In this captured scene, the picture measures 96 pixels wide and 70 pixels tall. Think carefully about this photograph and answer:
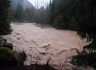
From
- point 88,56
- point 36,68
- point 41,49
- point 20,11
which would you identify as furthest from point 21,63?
point 20,11

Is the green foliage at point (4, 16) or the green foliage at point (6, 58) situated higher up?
the green foliage at point (4, 16)

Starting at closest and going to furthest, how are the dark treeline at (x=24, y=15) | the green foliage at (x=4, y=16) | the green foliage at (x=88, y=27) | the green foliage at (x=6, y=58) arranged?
the green foliage at (x=88, y=27) < the green foliage at (x=6, y=58) < the green foliage at (x=4, y=16) < the dark treeline at (x=24, y=15)

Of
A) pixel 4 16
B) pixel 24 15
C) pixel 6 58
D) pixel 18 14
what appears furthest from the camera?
pixel 24 15

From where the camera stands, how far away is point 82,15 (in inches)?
225

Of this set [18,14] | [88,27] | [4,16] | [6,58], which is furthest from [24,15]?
[88,27]

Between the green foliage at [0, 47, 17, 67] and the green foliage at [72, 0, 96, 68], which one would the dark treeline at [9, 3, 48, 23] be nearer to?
the green foliage at [0, 47, 17, 67]

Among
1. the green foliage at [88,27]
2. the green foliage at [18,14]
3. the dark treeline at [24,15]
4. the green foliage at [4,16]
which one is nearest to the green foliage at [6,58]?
the green foliage at [88,27]

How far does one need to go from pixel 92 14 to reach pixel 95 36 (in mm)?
658

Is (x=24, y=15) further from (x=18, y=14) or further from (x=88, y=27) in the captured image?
(x=88, y=27)

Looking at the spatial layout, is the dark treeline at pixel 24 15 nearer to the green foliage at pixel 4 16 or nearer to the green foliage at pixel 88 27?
the green foliage at pixel 4 16

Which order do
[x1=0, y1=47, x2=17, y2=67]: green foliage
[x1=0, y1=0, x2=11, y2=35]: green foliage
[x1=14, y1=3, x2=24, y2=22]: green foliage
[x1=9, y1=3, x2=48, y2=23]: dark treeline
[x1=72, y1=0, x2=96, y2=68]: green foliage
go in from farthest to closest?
1. [x1=14, y1=3, x2=24, y2=22]: green foliage
2. [x1=9, y1=3, x2=48, y2=23]: dark treeline
3. [x1=0, y1=0, x2=11, y2=35]: green foliage
4. [x1=0, y1=47, x2=17, y2=67]: green foliage
5. [x1=72, y1=0, x2=96, y2=68]: green foliage

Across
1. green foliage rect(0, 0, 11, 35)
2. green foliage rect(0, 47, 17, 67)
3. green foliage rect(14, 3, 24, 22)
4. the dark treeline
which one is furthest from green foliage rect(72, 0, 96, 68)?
green foliage rect(14, 3, 24, 22)

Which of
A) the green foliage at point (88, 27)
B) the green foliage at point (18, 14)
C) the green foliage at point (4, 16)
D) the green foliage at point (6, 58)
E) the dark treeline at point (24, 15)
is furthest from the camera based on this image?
the green foliage at point (18, 14)

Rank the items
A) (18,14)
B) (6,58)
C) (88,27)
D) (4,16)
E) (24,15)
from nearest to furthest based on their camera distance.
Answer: (88,27)
(6,58)
(4,16)
(18,14)
(24,15)
